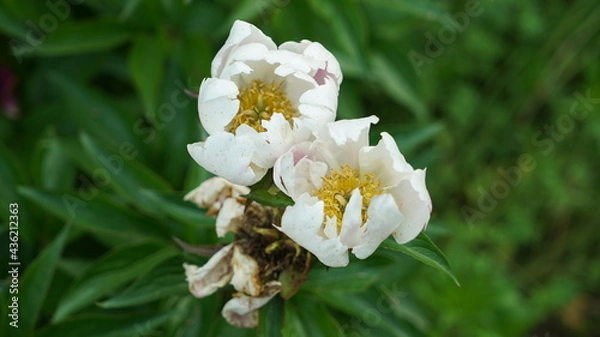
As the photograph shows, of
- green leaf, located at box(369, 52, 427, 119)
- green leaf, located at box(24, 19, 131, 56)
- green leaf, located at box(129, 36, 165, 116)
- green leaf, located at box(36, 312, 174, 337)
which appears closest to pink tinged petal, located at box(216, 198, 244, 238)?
green leaf, located at box(36, 312, 174, 337)

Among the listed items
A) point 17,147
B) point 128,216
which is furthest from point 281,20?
point 17,147

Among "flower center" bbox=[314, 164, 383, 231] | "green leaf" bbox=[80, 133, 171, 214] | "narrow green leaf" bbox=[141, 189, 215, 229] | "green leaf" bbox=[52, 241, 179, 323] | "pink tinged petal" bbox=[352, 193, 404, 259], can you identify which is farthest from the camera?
"green leaf" bbox=[80, 133, 171, 214]

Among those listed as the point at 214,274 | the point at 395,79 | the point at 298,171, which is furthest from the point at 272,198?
the point at 395,79

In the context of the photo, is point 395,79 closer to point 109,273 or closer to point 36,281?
point 109,273

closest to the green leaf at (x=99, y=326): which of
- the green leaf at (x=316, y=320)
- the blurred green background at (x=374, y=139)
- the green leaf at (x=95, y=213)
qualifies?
the blurred green background at (x=374, y=139)

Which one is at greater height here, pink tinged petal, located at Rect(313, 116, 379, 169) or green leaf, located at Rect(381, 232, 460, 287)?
pink tinged petal, located at Rect(313, 116, 379, 169)

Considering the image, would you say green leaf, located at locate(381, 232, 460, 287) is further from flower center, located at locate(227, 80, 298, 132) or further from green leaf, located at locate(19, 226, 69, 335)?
green leaf, located at locate(19, 226, 69, 335)

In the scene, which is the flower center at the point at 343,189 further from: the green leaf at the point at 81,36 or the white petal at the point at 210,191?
the green leaf at the point at 81,36

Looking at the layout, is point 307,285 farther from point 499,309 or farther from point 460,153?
point 460,153
